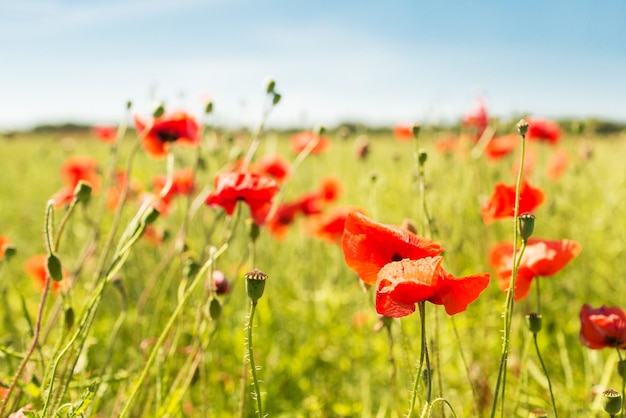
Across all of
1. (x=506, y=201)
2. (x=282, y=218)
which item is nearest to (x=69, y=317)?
(x=506, y=201)

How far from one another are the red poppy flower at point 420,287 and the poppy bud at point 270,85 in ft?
2.18

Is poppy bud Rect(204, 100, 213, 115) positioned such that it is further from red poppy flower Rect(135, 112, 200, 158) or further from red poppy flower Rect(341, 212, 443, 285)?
red poppy flower Rect(341, 212, 443, 285)

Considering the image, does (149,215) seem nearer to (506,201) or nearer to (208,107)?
(208,107)

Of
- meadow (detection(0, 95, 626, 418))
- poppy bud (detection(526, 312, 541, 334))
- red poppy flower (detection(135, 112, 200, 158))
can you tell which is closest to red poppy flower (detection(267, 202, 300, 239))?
meadow (detection(0, 95, 626, 418))

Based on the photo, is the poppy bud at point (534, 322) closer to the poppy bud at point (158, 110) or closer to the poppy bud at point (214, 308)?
the poppy bud at point (214, 308)

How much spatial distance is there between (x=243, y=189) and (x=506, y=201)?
49 cm

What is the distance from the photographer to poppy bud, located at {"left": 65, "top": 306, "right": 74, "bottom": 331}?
1.08 m

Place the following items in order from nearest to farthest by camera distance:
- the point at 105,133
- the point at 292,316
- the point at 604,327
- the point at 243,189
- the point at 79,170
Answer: the point at 604,327
the point at 243,189
the point at 292,316
the point at 79,170
the point at 105,133

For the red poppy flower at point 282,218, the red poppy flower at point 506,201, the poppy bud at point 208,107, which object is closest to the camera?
the red poppy flower at point 506,201

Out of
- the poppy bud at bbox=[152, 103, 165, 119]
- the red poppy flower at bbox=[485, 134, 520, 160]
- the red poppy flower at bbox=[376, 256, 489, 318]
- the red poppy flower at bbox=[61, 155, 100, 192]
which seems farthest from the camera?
the red poppy flower at bbox=[61, 155, 100, 192]

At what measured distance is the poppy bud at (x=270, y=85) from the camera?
4.36 ft

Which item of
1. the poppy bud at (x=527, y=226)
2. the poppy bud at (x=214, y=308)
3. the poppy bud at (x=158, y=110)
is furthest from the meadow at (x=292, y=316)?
the poppy bud at (x=527, y=226)

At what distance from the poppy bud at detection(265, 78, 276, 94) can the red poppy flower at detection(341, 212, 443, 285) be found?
0.56m

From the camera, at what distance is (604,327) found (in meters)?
1.00
